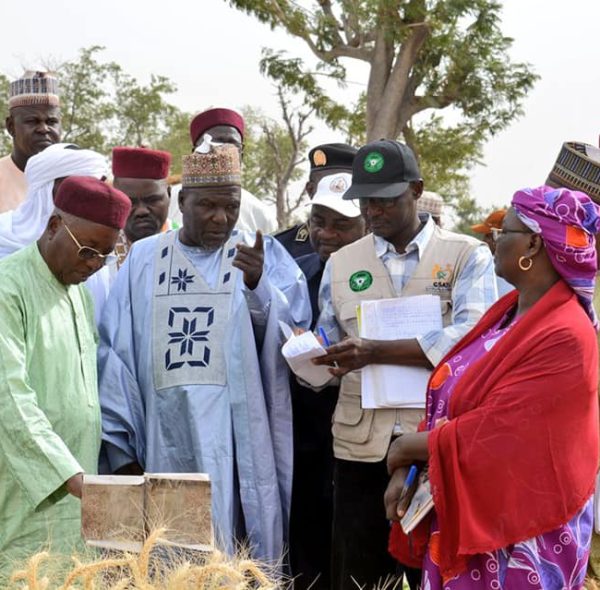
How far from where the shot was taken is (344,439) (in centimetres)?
421

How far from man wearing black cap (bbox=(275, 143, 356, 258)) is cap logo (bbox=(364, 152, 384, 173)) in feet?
2.83

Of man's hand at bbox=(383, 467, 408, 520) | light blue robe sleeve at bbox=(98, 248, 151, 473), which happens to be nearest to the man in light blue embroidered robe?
light blue robe sleeve at bbox=(98, 248, 151, 473)

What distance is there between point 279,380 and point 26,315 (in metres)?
1.30

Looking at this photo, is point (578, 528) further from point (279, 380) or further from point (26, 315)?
point (26, 315)

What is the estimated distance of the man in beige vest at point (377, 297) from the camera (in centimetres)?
407

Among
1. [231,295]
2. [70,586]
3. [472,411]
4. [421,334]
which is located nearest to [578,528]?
[472,411]

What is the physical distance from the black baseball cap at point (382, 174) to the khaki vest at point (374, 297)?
26 cm

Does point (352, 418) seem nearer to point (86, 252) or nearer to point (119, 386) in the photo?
point (119, 386)

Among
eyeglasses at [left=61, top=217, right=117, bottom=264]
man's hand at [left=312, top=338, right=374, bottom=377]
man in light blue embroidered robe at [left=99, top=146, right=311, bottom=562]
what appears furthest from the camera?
man in light blue embroidered robe at [left=99, top=146, right=311, bottom=562]

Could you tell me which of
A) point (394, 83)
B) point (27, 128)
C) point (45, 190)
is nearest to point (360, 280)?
point (45, 190)

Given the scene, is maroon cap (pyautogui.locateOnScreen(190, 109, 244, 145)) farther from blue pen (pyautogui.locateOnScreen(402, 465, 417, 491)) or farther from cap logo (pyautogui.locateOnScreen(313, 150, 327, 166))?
blue pen (pyautogui.locateOnScreen(402, 465, 417, 491))

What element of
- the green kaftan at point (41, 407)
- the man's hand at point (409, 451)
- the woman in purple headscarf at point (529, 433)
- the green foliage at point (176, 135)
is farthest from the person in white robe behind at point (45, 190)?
the green foliage at point (176, 135)

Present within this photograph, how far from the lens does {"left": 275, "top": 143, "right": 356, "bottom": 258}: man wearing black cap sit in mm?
5191

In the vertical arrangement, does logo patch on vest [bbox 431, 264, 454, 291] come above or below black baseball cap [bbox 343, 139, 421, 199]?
below
